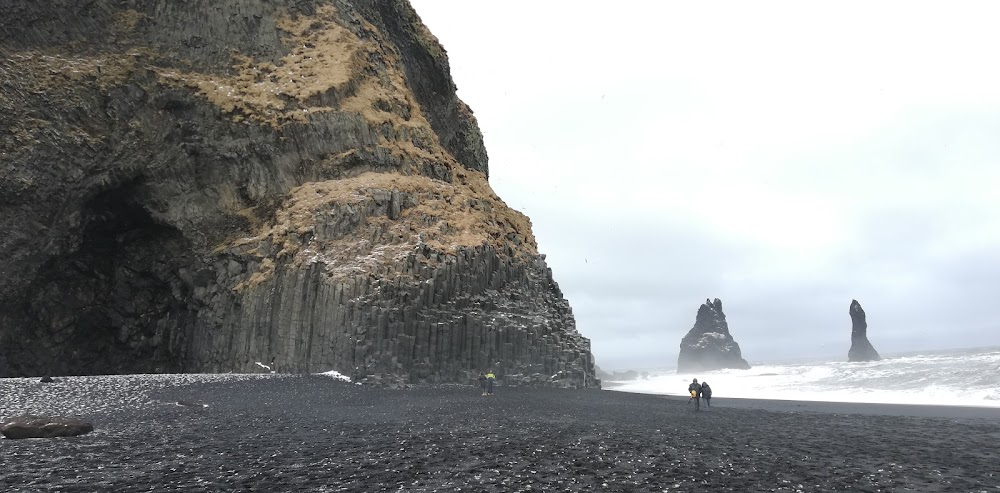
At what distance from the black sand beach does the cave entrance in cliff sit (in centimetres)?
1229

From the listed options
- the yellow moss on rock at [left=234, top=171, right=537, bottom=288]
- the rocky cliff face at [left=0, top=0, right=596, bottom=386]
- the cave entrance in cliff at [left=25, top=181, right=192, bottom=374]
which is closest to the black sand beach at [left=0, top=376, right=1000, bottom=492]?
the rocky cliff face at [left=0, top=0, right=596, bottom=386]

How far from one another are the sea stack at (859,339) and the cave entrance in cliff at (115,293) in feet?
380

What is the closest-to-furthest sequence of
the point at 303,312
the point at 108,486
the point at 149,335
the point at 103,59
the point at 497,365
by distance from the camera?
1. the point at 108,486
2. the point at 303,312
3. the point at 497,365
4. the point at 149,335
5. the point at 103,59

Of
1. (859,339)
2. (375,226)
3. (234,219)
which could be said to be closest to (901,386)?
(375,226)

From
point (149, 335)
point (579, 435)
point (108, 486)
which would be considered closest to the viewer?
point (108, 486)

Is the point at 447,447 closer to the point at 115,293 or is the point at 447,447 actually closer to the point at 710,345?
the point at 115,293

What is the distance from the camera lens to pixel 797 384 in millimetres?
54469

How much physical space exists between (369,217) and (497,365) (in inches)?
453

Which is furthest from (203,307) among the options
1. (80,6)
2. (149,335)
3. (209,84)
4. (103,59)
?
(80,6)

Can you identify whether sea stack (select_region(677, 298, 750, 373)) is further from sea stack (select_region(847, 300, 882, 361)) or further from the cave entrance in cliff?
the cave entrance in cliff

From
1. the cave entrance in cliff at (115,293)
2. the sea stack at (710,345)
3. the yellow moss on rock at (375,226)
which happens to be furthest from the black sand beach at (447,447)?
the sea stack at (710,345)

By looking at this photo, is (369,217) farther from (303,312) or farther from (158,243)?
(158,243)

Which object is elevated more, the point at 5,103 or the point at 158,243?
the point at 5,103

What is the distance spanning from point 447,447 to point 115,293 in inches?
1301
